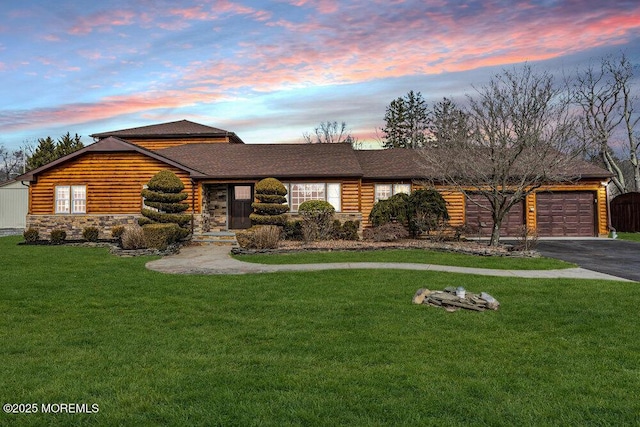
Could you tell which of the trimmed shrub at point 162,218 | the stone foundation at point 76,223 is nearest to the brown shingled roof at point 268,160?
the trimmed shrub at point 162,218

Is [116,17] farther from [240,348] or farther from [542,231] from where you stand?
[542,231]

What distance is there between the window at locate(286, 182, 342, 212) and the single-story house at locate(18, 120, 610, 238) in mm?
53

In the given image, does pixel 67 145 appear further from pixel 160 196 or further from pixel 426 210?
pixel 426 210

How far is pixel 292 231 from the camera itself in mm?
20203

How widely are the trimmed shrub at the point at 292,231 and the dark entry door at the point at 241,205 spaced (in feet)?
12.4

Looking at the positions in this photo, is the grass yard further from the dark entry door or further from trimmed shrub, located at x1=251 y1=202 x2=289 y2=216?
the dark entry door

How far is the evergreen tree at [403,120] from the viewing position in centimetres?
5597

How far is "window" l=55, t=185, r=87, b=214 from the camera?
2189 centimetres

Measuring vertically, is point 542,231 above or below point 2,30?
below

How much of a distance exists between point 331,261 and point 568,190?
1707 cm

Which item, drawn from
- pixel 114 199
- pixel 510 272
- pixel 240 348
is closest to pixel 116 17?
pixel 114 199

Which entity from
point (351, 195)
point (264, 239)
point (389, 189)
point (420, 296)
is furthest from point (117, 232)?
point (420, 296)

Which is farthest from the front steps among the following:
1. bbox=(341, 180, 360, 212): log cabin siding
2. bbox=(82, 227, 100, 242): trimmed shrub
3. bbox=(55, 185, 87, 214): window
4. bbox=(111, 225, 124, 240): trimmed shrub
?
bbox=(55, 185, 87, 214): window

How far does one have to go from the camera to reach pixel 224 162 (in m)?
24.0
